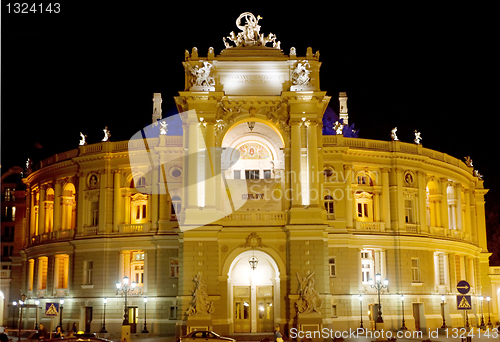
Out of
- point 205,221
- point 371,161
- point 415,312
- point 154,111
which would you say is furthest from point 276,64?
point 415,312

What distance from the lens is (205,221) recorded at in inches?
1795

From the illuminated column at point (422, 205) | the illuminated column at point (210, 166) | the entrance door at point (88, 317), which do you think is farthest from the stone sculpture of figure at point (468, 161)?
the entrance door at point (88, 317)

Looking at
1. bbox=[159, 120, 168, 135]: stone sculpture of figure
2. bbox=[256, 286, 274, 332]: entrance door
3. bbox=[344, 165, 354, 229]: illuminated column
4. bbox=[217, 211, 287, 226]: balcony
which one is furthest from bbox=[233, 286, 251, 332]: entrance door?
bbox=[159, 120, 168, 135]: stone sculpture of figure

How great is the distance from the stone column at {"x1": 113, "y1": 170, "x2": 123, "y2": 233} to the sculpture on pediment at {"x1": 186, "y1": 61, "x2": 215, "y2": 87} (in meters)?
15.8

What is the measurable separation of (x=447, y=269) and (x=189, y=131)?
31149mm

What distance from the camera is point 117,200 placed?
2354 inches

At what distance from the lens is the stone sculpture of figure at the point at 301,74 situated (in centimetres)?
4791

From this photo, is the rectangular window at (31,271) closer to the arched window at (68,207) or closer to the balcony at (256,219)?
the arched window at (68,207)

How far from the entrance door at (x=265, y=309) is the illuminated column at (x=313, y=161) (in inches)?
298

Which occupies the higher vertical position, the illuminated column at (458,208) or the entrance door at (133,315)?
the illuminated column at (458,208)

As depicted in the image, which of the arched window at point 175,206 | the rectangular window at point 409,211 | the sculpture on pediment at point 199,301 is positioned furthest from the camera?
the rectangular window at point 409,211

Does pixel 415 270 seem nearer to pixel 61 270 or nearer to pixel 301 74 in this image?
pixel 301 74

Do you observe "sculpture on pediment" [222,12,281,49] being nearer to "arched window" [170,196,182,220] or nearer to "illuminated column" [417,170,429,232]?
"arched window" [170,196,182,220]

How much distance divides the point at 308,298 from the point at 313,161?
9.63 meters
